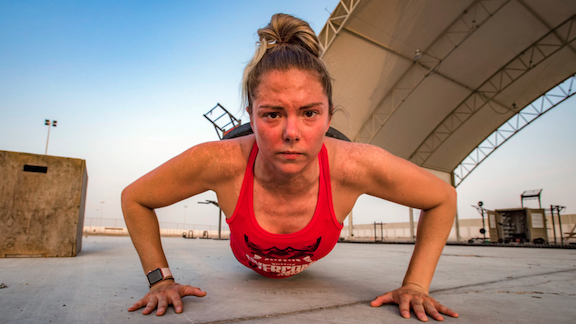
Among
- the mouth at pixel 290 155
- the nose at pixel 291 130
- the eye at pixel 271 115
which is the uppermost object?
the eye at pixel 271 115

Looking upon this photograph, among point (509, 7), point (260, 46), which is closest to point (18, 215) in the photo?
point (260, 46)

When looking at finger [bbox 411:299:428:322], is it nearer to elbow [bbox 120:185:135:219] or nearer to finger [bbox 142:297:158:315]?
finger [bbox 142:297:158:315]

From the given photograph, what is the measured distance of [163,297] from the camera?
48.3 inches

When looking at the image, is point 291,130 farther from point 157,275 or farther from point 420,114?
point 420,114

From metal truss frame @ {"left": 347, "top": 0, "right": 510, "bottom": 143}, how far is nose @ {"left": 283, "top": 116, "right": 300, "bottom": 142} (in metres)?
10.00

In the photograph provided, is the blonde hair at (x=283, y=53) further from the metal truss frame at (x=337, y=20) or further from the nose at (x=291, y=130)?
the metal truss frame at (x=337, y=20)

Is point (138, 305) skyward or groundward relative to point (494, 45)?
groundward

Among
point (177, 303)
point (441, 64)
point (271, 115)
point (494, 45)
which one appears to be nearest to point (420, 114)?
point (441, 64)

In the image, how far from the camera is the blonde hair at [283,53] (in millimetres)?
1282

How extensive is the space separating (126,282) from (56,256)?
2.33 m

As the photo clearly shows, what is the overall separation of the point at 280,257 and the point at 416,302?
2.24ft

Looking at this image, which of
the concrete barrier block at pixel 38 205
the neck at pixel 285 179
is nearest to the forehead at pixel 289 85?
the neck at pixel 285 179

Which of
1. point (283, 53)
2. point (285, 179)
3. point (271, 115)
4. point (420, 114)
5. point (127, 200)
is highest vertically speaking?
point (420, 114)

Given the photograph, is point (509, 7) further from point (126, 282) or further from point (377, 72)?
point (126, 282)
